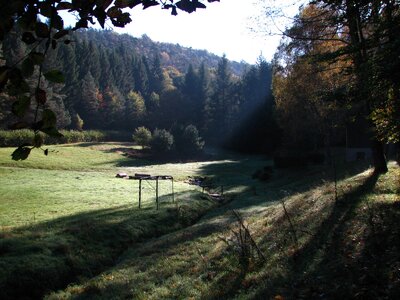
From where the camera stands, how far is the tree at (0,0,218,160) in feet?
5.16

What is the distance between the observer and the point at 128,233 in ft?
50.9

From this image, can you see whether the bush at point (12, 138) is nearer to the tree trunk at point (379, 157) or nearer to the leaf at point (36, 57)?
the tree trunk at point (379, 157)

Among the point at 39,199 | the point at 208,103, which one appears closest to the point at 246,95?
the point at 208,103

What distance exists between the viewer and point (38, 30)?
1660 millimetres

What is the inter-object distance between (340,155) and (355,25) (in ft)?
113

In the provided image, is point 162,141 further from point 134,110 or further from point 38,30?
point 38,30

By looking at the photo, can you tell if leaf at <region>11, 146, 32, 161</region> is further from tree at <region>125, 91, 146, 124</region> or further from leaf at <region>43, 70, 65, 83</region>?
tree at <region>125, 91, 146, 124</region>

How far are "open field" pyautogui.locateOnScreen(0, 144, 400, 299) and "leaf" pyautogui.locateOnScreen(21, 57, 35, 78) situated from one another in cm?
502

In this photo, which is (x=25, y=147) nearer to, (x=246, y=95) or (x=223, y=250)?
(x=223, y=250)

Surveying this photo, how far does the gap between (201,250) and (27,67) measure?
10672 mm

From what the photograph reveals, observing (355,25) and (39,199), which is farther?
(39,199)

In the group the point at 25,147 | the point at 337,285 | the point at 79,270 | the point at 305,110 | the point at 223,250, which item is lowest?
the point at 79,270

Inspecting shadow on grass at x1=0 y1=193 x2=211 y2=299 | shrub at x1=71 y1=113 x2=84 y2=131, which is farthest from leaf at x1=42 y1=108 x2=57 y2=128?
shrub at x1=71 y1=113 x2=84 y2=131

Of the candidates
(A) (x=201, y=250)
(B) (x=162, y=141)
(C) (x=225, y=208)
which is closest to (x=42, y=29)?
(A) (x=201, y=250)
